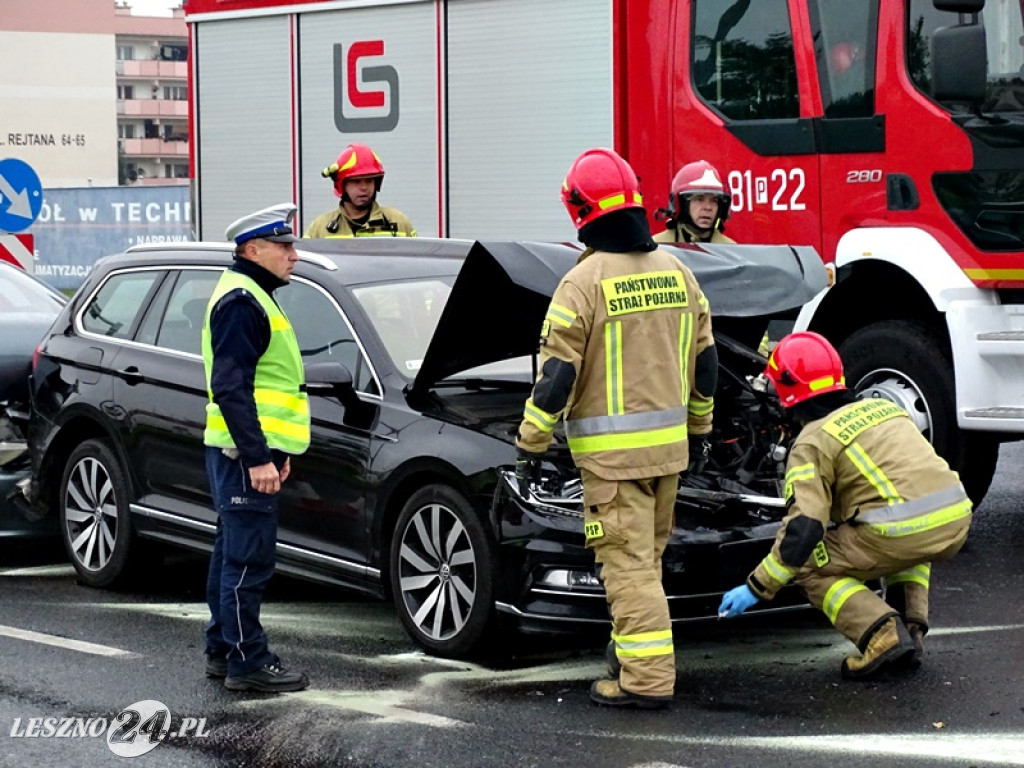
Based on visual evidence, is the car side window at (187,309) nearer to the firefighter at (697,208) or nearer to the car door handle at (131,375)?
the car door handle at (131,375)

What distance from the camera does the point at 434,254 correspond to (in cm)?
799

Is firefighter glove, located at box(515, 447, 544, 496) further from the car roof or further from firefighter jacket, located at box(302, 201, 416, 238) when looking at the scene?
→ firefighter jacket, located at box(302, 201, 416, 238)

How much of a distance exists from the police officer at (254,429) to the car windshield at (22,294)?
13.3 ft

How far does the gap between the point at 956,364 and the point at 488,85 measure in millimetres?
3672

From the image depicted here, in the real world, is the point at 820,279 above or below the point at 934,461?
above

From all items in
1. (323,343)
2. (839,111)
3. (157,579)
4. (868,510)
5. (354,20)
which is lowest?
(157,579)

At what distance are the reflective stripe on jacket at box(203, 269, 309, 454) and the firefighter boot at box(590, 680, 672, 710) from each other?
137cm

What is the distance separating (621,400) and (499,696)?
1117 mm

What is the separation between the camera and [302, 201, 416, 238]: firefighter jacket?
9867 mm

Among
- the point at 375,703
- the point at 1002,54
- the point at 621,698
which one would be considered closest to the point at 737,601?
the point at 621,698

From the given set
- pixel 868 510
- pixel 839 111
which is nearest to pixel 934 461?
pixel 868 510

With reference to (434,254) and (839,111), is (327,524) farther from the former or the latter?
(839,111)

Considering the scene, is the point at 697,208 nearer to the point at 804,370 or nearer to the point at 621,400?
the point at 804,370

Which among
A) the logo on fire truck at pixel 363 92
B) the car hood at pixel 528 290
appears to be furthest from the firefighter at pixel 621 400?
the logo on fire truck at pixel 363 92
